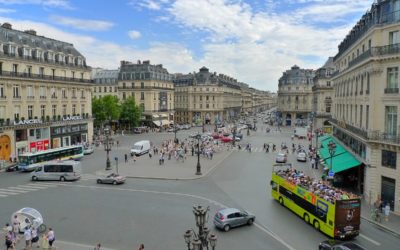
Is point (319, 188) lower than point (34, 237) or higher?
higher

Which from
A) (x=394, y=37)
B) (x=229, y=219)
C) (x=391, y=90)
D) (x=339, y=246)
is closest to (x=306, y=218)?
(x=229, y=219)

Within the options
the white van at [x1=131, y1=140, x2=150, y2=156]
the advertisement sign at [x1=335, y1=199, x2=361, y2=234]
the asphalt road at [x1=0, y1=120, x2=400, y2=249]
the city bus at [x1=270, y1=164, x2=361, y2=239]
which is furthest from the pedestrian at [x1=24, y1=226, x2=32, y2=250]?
the white van at [x1=131, y1=140, x2=150, y2=156]

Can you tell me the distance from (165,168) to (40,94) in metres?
23.8

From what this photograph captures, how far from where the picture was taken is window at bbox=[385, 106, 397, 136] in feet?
88.9

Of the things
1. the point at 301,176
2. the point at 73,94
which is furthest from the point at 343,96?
the point at 73,94

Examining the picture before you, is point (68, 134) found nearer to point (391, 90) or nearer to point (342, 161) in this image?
point (342, 161)

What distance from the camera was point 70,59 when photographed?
60.8 metres

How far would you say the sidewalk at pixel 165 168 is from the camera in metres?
39.7

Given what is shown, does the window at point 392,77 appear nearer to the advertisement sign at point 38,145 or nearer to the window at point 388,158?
the window at point 388,158

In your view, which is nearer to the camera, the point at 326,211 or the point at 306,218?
the point at 326,211

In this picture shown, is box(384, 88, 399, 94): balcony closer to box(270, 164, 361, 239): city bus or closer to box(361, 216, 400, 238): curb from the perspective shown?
box(361, 216, 400, 238): curb

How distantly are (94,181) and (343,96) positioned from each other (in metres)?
29.5

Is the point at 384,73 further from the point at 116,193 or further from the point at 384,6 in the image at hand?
the point at 116,193

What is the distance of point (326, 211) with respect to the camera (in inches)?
859
